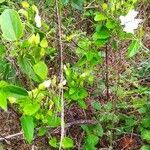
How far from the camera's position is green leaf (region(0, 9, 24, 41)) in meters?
1.18

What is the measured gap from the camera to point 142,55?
256 centimetres

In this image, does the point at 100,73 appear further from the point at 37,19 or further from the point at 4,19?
the point at 4,19

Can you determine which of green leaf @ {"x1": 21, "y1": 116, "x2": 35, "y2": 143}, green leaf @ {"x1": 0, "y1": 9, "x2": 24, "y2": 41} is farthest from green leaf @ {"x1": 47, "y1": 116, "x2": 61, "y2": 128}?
green leaf @ {"x1": 0, "y1": 9, "x2": 24, "y2": 41}

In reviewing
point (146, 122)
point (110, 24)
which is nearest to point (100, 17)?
point (110, 24)

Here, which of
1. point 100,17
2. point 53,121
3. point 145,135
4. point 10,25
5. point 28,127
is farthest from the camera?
point 145,135

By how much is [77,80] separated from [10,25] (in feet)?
1.74

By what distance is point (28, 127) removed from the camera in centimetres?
135

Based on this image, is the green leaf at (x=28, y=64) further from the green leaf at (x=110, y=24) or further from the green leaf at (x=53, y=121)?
the green leaf at (x=110, y=24)

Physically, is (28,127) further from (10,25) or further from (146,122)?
(146,122)

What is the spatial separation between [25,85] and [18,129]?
37cm

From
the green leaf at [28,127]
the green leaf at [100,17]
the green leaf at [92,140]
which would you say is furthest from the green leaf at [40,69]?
the green leaf at [92,140]

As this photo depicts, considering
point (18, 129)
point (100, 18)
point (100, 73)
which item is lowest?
point (18, 129)

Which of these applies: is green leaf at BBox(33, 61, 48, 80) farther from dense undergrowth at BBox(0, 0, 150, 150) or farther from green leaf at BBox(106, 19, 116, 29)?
green leaf at BBox(106, 19, 116, 29)

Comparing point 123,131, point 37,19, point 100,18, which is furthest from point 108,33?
point 123,131
